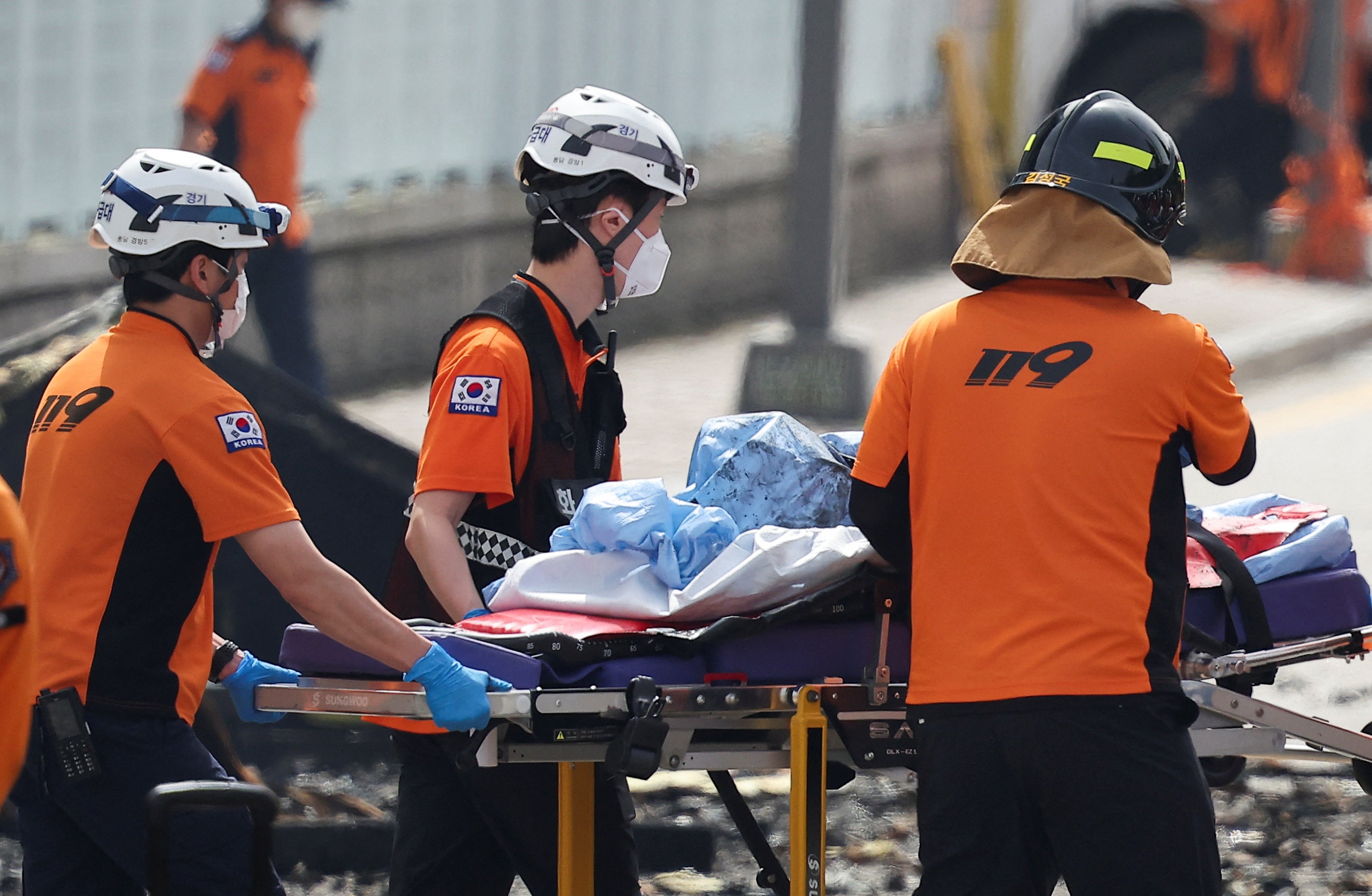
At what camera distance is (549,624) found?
342 centimetres

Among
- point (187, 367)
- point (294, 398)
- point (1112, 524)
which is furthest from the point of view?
point (294, 398)

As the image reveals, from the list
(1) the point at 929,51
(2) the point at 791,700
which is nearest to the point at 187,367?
(2) the point at 791,700

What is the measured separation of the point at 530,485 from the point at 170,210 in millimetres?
825

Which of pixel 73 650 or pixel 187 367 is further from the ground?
pixel 187 367

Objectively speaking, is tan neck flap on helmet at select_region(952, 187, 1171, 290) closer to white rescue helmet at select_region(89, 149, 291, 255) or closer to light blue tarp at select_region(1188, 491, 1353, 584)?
light blue tarp at select_region(1188, 491, 1353, 584)

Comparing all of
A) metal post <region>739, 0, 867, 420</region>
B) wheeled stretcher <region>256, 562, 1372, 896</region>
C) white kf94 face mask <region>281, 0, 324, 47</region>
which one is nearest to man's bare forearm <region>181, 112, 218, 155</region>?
white kf94 face mask <region>281, 0, 324, 47</region>

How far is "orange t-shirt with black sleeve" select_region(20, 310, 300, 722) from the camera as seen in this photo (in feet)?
10.5

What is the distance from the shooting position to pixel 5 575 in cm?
201

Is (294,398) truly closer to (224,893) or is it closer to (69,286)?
(224,893)

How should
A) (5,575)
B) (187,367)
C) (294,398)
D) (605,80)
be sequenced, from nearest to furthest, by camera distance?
(5,575)
(187,367)
(294,398)
(605,80)

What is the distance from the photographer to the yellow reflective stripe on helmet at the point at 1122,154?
3.23 meters

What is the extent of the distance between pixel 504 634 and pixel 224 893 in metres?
0.62

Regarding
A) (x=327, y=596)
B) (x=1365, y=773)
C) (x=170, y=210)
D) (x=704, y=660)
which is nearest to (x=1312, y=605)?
(x=1365, y=773)

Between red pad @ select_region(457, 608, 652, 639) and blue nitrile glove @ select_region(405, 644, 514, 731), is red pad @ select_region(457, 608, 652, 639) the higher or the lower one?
the higher one
